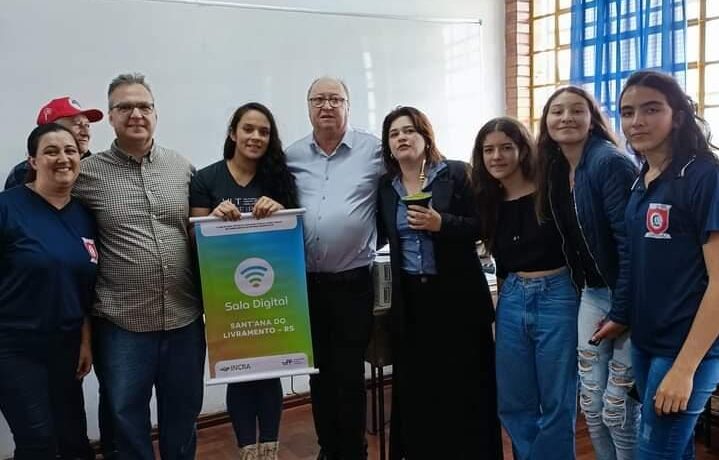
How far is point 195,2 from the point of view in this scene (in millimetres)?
3623

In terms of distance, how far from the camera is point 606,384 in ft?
6.99

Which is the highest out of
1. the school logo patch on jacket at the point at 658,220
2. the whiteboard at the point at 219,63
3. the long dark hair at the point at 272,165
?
the whiteboard at the point at 219,63

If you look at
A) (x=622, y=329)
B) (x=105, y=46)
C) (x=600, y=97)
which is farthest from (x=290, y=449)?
(x=600, y=97)

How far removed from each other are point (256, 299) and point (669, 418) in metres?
1.40

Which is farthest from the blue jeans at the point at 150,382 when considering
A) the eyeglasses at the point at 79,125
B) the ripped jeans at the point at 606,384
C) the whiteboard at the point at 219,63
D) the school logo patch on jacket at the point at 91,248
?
the whiteboard at the point at 219,63

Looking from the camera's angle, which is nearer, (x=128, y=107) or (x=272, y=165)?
(x=128, y=107)

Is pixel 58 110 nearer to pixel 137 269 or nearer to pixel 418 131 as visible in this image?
pixel 137 269

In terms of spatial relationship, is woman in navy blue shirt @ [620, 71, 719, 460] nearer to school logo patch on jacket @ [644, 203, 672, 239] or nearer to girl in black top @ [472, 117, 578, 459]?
school logo patch on jacket @ [644, 203, 672, 239]

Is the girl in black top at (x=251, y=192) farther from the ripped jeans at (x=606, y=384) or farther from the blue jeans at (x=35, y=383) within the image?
the ripped jeans at (x=606, y=384)

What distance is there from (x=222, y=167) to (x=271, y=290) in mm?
491

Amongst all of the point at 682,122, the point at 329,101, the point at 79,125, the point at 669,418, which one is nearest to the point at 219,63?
the point at 79,125

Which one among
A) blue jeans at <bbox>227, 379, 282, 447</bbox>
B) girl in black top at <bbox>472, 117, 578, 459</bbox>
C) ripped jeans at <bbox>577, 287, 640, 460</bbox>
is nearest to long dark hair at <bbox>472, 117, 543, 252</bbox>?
girl in black top at <bbox>472, 117, 578, 459</bbox>

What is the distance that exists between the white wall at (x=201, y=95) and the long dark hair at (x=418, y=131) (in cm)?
151

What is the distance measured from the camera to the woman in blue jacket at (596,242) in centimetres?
204
